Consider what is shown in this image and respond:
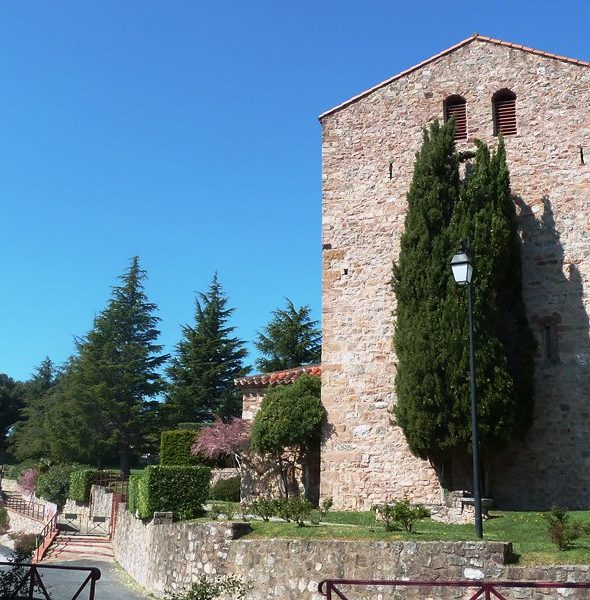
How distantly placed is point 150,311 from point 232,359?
6.67m

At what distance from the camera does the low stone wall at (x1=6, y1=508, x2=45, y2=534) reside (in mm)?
30638

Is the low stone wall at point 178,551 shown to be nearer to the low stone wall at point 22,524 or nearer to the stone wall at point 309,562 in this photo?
the stone wall at point 309,562

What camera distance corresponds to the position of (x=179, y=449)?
27703 millimetres

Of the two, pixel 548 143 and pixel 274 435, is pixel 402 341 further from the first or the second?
pixel 548 143

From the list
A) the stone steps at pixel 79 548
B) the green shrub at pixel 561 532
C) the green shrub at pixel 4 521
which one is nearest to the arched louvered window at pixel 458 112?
the green shrub at pixel 561 532

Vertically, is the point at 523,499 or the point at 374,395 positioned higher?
the point at 374,395

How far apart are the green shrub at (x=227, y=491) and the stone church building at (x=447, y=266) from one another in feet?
17.6

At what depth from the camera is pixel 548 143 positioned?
805 inches

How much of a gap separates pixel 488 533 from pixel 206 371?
32.3m

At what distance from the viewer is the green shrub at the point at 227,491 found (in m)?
24.9

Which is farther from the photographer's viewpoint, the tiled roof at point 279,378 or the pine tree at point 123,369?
the pine tree at point 123,369

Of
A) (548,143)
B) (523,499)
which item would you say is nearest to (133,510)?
(523,499)

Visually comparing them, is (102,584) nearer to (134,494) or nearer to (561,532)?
(134,494)

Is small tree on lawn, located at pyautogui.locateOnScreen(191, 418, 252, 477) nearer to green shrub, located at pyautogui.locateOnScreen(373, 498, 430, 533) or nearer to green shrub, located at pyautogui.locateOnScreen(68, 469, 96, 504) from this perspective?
green shrub, located at pyautogui.locateOnScreen(68, 469, 96, 504)
